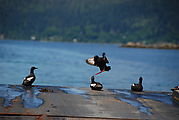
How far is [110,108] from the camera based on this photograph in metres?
14.1

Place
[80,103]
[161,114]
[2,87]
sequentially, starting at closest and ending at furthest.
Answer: [161,114], [80,103], [2,87]

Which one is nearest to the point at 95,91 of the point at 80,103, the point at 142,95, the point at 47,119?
the point at 142,95

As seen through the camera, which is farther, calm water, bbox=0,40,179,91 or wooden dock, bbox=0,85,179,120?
calm water, bbox=0,40,179,91

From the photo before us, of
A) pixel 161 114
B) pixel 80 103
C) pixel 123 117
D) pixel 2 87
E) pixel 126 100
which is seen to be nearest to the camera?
pixel 123 117

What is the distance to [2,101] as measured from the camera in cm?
1413

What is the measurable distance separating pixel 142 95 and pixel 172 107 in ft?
9.90

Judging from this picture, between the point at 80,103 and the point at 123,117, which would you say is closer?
the point at 123,117

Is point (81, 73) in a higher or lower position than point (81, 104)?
higher

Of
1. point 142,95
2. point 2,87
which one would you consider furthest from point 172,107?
point 2,87

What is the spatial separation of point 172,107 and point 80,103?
418 cm

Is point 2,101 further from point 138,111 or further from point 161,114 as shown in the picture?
point 161,114

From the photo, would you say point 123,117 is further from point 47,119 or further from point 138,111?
point 47,119

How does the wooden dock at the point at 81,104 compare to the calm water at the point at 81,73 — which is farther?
the calm water at the point at 81,73

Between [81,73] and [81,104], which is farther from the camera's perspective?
[81,73]
